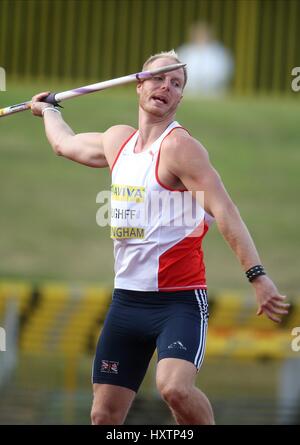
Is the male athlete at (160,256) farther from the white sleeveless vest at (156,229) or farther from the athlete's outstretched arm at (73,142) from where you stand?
the athlete's outstretched arm at (73,142)

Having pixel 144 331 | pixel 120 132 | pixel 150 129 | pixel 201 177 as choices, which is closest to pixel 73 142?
pixel 120 132

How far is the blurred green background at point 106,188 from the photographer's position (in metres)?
11.9

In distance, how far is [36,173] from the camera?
16.8 m

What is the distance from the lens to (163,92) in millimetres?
6500

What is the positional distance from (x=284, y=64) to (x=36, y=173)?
4.14 meters

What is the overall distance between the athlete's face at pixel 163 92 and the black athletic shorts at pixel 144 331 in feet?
3.21

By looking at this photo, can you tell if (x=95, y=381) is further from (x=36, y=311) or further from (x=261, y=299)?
(x=36, y=311)

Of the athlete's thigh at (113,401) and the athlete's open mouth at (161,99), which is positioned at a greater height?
the athlete's open mouth at (161,99)

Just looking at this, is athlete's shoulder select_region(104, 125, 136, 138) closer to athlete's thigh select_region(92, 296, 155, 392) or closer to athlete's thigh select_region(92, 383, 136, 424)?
athlete's thigh select_region(92, 296, 155, 392)

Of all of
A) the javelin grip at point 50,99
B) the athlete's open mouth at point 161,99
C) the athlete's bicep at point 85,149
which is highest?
the javelin grip at point 50,99

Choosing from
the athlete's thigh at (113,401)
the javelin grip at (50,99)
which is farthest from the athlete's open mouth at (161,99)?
the athlete's thigh at (113,401)

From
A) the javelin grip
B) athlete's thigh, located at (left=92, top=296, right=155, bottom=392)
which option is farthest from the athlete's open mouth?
athlete's thigh, located at (left=92, top=296, right=155, bottom=392)

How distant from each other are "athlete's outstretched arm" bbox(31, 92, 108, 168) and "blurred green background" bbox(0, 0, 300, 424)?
179 inches

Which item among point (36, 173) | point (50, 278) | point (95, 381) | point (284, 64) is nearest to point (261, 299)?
point (95, 381)
